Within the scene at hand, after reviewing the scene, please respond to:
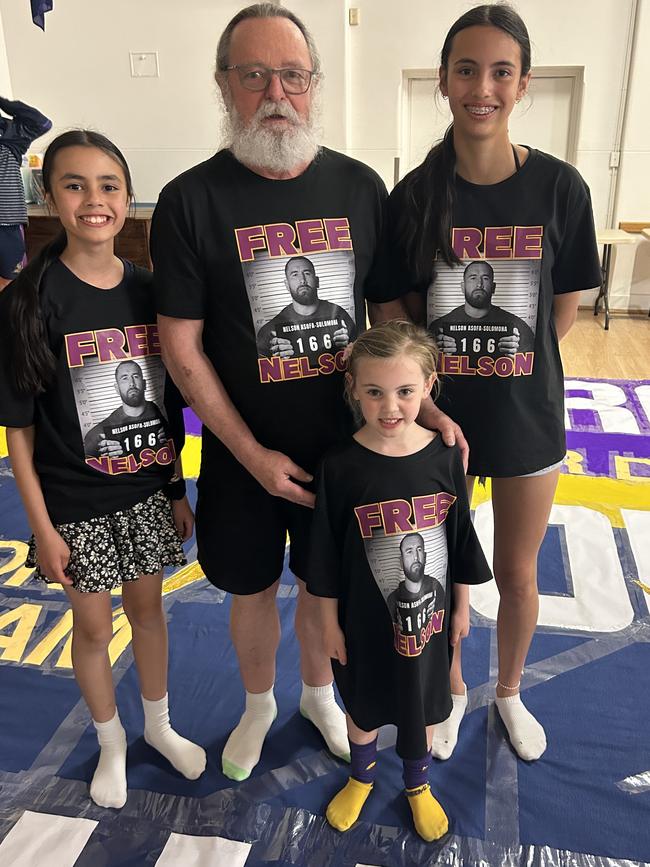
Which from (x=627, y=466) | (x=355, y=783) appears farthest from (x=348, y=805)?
(x=627, y=466)

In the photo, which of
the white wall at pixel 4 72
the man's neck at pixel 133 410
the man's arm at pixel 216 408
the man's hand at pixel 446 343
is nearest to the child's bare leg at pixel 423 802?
the man's arm at pixel 216 408

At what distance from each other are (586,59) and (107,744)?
5928 millimetres

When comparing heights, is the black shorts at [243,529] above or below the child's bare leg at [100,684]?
above

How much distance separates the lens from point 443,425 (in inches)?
51.8

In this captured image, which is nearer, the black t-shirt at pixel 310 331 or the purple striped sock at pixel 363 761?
the black t-shirt at pixel 310 331

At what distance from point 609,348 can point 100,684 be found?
436 cm

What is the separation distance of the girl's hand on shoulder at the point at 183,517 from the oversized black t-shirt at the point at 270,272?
0.29m

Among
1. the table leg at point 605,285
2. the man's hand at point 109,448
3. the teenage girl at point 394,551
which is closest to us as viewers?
the teenage girl at point 394,551

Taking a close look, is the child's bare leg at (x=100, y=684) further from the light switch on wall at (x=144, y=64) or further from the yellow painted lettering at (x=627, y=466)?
the light switch on wall at (x=144, y=64)

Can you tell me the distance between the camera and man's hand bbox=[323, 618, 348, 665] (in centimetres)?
135

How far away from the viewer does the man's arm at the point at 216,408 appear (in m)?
1.31

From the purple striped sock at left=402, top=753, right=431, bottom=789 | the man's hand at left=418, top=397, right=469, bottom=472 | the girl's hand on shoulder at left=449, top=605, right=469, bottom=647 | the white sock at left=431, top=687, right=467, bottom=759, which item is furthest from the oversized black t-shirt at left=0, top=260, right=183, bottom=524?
the white sock at left=431, top=687, right=467, bottom=759

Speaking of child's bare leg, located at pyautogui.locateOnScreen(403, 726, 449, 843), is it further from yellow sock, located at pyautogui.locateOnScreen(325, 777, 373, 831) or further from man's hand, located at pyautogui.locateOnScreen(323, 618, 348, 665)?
man's hand, located at pyautogui.locateOnScreen(323, 618, 348, 665)

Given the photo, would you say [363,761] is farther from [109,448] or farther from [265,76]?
[265,76]
